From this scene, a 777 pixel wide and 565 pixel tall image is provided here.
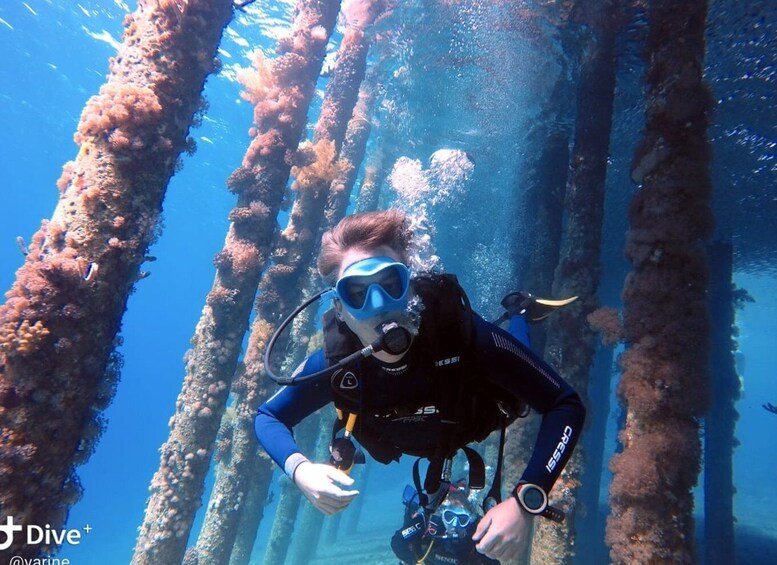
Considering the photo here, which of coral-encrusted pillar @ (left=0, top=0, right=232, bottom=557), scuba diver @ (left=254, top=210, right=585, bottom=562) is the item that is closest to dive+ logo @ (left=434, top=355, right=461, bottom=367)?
scuba diver @ (left=254, top=210, right=585, bottom=562)

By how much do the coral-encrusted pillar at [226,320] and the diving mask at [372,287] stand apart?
5891 mm

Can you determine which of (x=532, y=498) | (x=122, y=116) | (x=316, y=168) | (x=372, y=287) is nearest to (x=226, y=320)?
(x=122, y=116)

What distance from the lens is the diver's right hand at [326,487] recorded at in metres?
Answer: 2.27

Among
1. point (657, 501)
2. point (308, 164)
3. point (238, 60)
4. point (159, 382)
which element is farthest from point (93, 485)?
point (657, 501)

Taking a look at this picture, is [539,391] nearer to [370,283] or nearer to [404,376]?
[404,376]

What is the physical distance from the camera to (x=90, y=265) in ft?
15.4

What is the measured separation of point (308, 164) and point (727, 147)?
10806 millimetres

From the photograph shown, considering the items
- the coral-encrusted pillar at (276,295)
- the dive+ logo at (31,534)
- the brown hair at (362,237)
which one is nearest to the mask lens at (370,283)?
the brown hair at (362,237)

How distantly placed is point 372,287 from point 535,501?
61.4 inches

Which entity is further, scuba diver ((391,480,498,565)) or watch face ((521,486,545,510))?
scuba diver ((391,480,498,565))

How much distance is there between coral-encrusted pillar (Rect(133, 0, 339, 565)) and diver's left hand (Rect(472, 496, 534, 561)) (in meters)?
6.77

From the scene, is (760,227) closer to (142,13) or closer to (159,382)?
(142,13)

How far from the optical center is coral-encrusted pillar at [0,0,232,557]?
4.23 metres

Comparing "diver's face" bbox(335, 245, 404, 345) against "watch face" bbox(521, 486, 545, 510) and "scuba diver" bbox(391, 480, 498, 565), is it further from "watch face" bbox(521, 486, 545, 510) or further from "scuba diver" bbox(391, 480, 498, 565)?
"scuba diver" bbox(391, 480, 498, 565)
